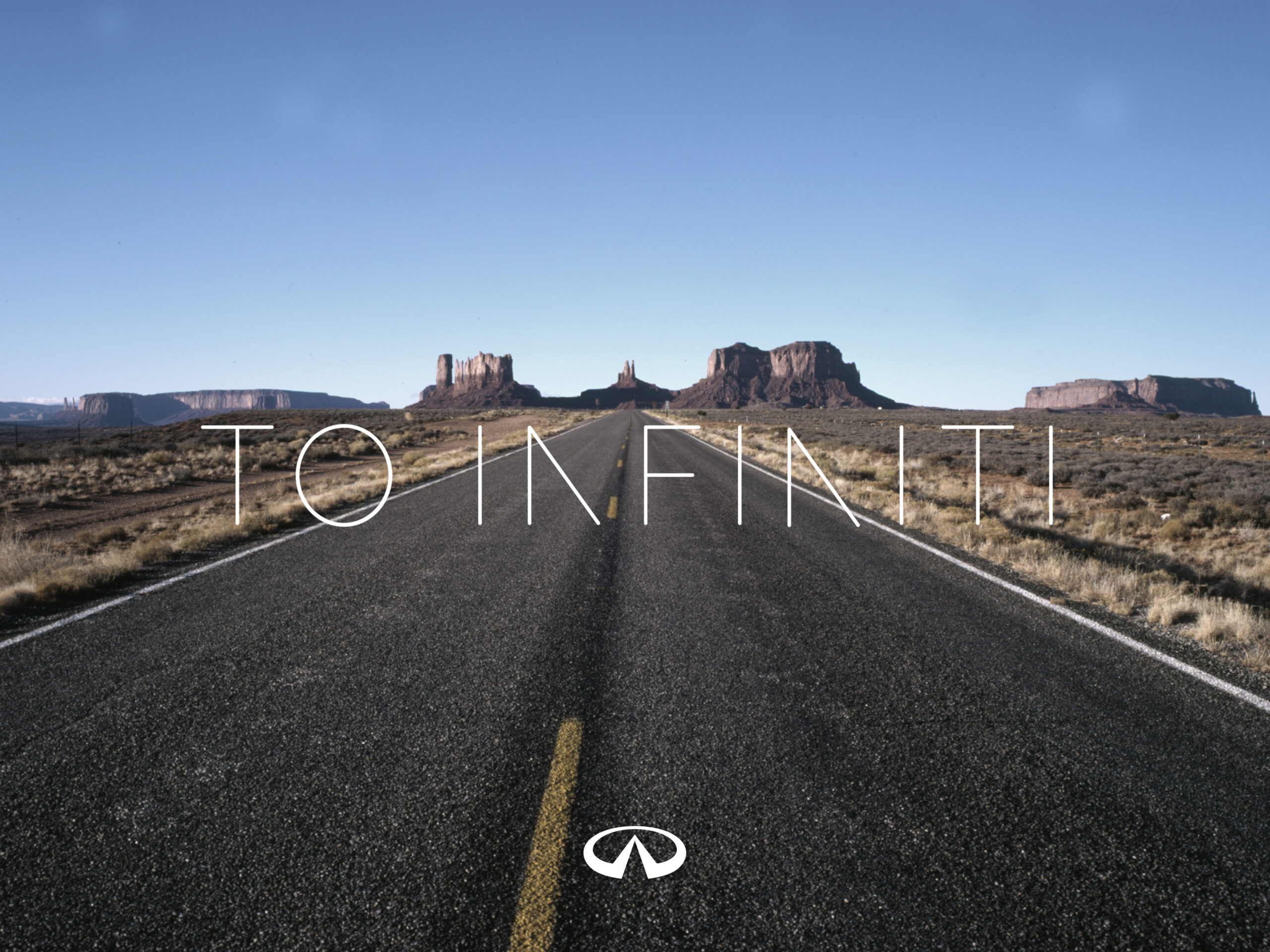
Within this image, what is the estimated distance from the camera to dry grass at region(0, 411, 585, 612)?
6492 mm

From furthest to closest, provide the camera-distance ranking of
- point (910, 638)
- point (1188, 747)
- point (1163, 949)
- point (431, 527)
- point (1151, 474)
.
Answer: point (1151, 474), point (431, 527), point (910, 638), point (1188, 747), point (1163, 949)

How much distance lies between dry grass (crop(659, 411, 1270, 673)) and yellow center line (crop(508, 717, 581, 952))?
192 inches

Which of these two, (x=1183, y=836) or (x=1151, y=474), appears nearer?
(x=1183, y=836)

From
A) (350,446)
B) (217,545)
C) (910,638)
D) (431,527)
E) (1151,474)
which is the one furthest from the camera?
(350,446)

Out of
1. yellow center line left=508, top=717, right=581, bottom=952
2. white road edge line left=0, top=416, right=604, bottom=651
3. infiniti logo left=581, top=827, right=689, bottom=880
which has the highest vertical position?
white road edge line left=0, top=416, right=604, bottom=651

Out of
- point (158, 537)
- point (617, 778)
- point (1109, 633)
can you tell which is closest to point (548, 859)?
point (617, 778)

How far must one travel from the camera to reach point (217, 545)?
8.65m

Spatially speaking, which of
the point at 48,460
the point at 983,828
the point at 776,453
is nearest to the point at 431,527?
the point at 983,828

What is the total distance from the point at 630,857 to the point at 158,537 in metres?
Answer: 9.19

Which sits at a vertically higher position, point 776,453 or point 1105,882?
point 776,453

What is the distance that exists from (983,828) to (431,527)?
8.34 meters

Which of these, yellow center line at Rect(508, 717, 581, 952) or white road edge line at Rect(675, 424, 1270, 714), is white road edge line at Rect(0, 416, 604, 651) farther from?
yellow center line at Rect(508, 717, 581, 952)

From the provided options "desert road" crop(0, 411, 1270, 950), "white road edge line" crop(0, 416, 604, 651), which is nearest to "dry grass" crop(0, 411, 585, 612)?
"white road edge line" crop(0, 416, 604, 651)

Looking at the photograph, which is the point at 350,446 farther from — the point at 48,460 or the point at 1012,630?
the point at 1012,630
